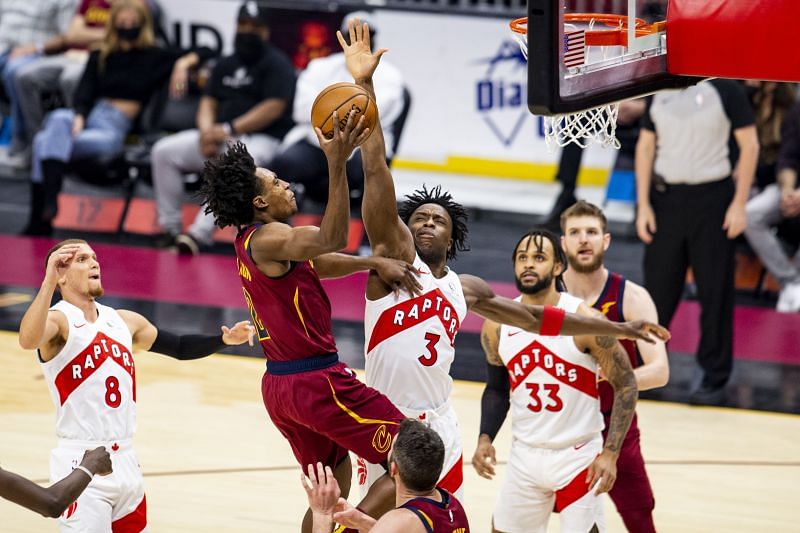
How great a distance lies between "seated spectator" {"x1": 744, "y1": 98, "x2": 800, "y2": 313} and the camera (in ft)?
35.9

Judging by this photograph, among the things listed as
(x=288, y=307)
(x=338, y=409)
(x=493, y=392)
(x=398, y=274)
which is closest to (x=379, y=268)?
(x=398, y=274)

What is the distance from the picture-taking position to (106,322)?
589 cm

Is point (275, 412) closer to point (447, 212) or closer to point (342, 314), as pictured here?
point (447, 212)

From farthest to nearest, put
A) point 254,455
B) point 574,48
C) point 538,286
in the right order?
point 254,455, point 538,286, point 574,48

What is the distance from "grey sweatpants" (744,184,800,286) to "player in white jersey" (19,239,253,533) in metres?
6.55

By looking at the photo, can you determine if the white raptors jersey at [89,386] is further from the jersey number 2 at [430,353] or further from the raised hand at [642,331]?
the raised hand at [642,331]

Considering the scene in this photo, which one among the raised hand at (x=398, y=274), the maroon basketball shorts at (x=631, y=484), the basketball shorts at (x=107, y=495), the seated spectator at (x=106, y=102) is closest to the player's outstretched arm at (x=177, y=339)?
the basketball shorts at (x=107, y=495)

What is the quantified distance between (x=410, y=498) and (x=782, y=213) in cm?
711

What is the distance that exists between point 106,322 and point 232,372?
3.71 meters

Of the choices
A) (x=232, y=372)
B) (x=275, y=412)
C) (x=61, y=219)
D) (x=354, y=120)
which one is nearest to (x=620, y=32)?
(x=354, y=120)

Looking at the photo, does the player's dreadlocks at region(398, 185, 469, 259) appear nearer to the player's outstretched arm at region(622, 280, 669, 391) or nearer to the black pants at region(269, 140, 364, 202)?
the player's outstretched arm at region(622, 280, 669, 391)

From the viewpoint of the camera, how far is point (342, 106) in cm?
509

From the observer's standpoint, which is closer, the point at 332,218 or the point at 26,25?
the point at 332,218

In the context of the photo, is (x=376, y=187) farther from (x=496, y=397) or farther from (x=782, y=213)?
(x=782, y=213)
